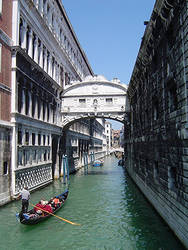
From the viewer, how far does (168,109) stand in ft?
32.9

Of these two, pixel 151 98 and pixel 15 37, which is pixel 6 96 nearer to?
pixel 15 37

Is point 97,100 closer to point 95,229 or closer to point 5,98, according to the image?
point 5,98

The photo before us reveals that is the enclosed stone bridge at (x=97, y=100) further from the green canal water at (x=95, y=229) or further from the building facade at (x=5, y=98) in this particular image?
the building facade at (x=5, y=98)

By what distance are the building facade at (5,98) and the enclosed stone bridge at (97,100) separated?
11.1 m

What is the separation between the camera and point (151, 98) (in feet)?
44.4

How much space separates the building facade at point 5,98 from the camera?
519 inches

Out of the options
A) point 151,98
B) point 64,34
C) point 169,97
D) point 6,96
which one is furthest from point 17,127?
point 64,34

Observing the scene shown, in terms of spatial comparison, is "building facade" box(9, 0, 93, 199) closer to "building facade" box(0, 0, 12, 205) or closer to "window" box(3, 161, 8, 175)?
"building facade" box(0, 0, 12, 205)

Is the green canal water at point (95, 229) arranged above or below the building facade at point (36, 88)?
below

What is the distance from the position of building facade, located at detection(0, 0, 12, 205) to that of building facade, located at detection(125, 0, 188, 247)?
796 cm

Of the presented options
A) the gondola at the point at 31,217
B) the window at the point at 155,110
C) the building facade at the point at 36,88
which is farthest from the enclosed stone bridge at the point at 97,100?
the gondola at the point at 31,217

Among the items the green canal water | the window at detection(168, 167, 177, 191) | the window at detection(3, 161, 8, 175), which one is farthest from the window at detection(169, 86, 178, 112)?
the window at detection(3, 161, 8, 175)

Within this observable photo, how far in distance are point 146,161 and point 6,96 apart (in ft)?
31.3

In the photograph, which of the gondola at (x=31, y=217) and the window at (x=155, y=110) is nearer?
the gondola at (x=31, y=217)
